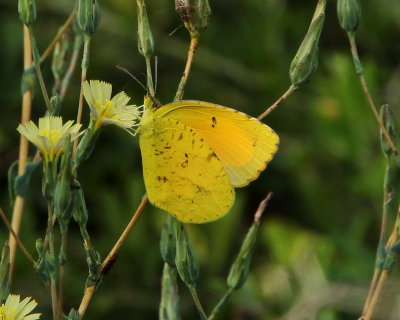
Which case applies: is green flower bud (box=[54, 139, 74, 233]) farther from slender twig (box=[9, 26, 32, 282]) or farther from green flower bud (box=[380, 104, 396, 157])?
green flower bud (box=[380, 104, 396, 157])

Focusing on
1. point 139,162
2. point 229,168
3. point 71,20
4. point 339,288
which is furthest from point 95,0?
point 139,162

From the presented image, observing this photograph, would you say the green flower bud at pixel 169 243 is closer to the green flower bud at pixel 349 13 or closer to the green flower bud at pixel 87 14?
the green flower bud at pixel 87 14

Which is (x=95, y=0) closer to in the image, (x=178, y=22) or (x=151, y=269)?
(x=151, y=269)

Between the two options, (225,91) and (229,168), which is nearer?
(229,168)

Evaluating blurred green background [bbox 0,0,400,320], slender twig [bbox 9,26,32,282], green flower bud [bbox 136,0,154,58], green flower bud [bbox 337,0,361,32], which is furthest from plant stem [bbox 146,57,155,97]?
blurred green background [bbox 0,0,400,320]

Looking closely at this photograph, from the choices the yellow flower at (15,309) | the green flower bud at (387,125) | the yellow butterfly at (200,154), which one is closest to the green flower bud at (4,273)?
the yellow flower at (15,309)

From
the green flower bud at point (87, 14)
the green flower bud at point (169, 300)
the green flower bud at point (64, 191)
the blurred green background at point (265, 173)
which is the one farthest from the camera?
the blurred green background at point (265, 173)
